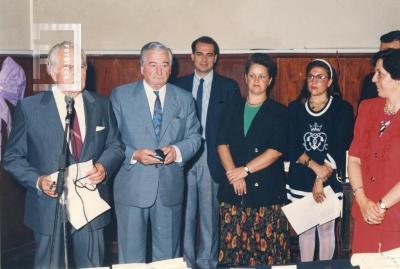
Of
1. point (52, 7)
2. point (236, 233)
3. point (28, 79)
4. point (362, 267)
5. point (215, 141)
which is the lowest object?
point (236, 233)

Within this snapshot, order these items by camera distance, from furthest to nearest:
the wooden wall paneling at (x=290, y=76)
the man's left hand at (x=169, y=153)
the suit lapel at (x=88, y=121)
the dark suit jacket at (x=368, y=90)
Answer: the wooden wall paneling at (x=290, y=76) → the dark suit jacket at (x=368, y=90) → the man's left hand at (x=169, y=153) → the suit lapel at (x=88, y=121)

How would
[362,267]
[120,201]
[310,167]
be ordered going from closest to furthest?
[362,267] < [120,201] < [310,167]

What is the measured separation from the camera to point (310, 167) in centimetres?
379

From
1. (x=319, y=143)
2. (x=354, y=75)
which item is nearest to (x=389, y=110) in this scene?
(x=319, y=143)

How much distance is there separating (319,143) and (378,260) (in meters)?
1.62

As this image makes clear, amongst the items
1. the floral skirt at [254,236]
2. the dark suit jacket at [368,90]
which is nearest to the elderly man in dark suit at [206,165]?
the floral skirt at [254,236]

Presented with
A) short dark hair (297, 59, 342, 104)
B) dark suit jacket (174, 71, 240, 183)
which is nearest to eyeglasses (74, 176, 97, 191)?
dark suit jacket (174, 71, 240, 183)

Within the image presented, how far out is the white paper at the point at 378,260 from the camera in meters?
2.17

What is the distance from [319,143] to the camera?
3.78 metres

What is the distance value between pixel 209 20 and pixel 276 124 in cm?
171

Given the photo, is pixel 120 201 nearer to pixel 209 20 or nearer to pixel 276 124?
pixel 276 124

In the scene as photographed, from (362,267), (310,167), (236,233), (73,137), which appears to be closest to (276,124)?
(310,167)

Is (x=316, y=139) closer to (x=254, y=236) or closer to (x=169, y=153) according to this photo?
(x=254, y=236)

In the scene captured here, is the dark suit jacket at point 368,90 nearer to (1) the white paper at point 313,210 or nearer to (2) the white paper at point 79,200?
(1) the white paper at point 313,210
